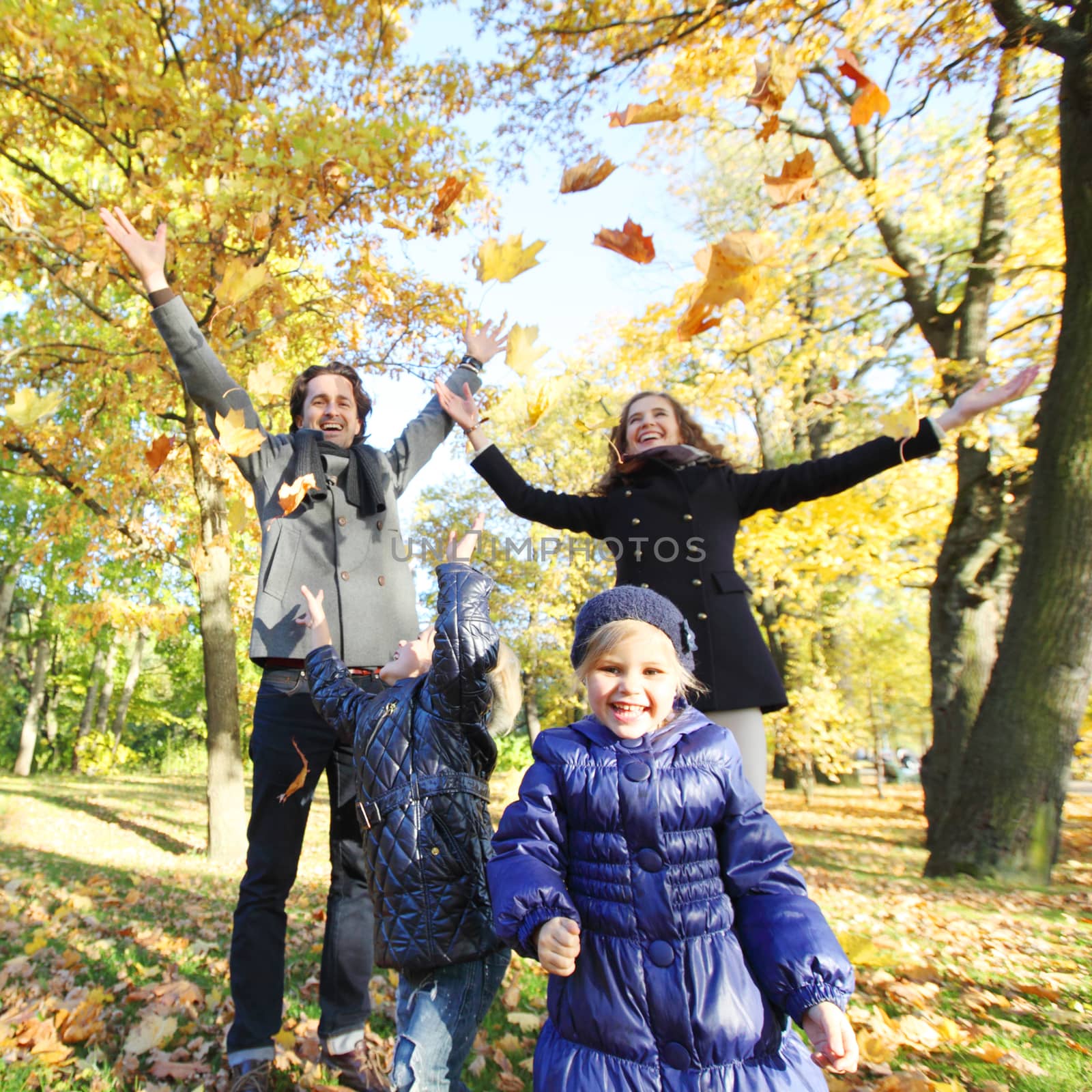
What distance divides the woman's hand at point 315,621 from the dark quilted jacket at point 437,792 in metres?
0.28

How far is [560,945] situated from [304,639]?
1.31m

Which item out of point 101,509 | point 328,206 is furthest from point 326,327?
point 101,509

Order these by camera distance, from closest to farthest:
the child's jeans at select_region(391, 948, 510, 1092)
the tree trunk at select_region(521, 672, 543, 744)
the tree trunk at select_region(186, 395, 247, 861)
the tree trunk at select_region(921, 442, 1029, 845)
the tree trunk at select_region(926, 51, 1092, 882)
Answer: the child's jeans at select_region(391, 948, 510, 1092) → the tree trunk at select_region(926, 51, 1092, 882) → the tree trunk at select_region(186, 395, 247, 861) → the tree trunk at select_region(921, 442, 1029, 845) → the tree trunk at select_region(521, 672, 543, 744)

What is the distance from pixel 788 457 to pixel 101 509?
A: 9580 mm

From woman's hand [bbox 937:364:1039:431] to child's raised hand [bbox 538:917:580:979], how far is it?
204 cm

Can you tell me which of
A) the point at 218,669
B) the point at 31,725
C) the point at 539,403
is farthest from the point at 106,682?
the point at 539,403

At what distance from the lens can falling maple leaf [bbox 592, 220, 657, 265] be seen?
10.6 ft

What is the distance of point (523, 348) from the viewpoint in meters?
3.27

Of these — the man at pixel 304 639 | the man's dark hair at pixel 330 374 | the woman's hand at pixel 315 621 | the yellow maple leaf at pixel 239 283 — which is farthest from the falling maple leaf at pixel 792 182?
the yellow maple leaf at pixel 239 283

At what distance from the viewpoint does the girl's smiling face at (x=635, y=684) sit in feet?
6.34

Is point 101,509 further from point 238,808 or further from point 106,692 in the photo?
point 106,692

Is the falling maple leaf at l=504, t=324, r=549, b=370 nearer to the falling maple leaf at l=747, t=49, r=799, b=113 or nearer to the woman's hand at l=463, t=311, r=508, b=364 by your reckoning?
the woman's hand at l=463, t=311, r=508, b=364

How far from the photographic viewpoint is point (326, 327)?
7836 mm

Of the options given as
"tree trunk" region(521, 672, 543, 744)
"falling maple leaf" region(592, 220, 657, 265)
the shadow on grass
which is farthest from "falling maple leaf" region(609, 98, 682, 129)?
"tree trunk" region(521, 672, 543, 744)
